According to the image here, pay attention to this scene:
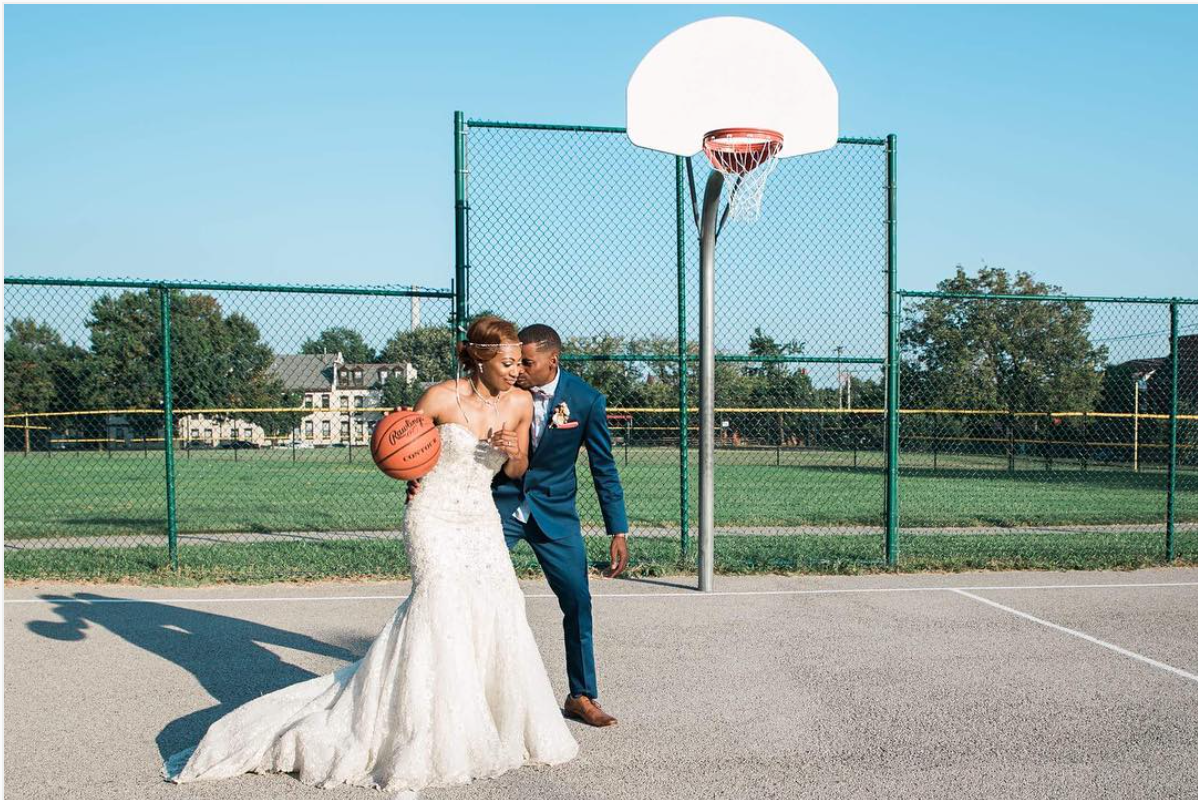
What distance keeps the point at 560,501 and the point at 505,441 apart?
2.73ft

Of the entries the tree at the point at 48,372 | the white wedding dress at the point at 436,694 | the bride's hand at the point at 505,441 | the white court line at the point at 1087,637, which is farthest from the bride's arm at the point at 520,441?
the tree at the point at 48,372

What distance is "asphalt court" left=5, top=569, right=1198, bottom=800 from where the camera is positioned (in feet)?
15.1

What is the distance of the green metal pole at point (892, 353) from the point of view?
34.2 ft

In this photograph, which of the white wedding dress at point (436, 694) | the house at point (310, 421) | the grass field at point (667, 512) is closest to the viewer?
the white wedding dress at point (436, 694)

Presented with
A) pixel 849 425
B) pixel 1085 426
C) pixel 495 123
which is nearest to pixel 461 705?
pixel 495 123

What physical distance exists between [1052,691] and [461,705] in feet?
11.2

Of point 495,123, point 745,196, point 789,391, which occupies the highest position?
point 495,123

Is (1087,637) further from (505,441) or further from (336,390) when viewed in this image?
(336,390)

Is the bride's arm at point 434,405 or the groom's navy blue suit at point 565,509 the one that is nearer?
the bride's arm at point 434,405

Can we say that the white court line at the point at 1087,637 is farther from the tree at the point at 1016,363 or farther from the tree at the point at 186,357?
the tree at the point at 1016,363

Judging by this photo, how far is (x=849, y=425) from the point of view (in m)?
26.0

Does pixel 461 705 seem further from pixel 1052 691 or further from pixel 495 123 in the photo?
pixel 495 123

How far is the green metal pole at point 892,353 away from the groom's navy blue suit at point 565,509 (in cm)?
559

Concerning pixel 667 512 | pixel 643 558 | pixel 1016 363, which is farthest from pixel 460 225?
pixel 1016 363
